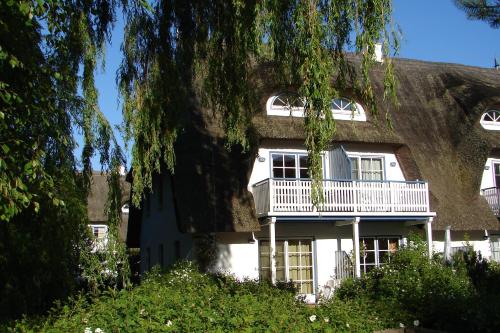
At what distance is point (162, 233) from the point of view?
2166 centimetres

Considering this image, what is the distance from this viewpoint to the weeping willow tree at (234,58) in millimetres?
7910

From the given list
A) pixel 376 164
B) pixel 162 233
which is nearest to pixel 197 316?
pixel 376 164

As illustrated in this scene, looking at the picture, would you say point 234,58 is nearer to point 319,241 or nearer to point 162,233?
point 319,241

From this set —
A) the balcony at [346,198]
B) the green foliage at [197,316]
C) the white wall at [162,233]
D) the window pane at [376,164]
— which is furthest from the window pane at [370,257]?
the green foliage at [197,316]

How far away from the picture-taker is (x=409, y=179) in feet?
66.3

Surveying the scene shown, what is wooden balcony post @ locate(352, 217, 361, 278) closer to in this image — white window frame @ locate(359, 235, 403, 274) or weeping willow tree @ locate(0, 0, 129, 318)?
white window frame @ locate(359, 235, 403, 274)

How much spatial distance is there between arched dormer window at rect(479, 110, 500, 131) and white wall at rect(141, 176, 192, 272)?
467 inches

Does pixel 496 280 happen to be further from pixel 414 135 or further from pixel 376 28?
pixel 414 135

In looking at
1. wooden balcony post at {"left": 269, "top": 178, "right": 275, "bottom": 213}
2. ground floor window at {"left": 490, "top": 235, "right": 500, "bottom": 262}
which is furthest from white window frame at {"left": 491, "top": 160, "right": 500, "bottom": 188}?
wooden balcony post at {"left": 269, "top": 178, "right": 275, "bottom": 213}

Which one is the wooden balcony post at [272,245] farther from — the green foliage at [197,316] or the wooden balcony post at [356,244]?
the green foliage at [197,316]

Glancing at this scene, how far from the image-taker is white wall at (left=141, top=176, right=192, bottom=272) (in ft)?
64.0

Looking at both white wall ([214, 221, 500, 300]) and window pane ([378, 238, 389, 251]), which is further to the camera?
window pane ([378, 238, 389, 251])

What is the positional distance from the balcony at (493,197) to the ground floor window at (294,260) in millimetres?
6643

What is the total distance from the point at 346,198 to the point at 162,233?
6855 millimetres
